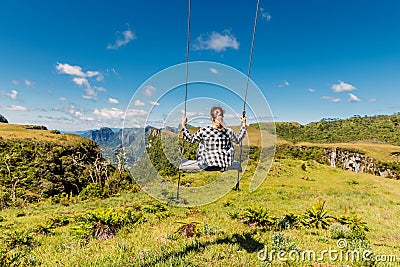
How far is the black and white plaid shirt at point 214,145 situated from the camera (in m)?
6.12

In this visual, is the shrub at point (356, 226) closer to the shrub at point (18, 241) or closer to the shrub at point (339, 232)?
the shrub at point (339, 232)

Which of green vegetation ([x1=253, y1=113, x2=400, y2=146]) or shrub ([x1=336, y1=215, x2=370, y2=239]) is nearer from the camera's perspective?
shrub ([x1=336, y1=215, x2=370, y2=239])

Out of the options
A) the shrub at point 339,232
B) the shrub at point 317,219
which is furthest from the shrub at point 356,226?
the shrub at point 317,219

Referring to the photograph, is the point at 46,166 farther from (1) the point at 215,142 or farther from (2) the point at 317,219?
(1) the point at 215,142

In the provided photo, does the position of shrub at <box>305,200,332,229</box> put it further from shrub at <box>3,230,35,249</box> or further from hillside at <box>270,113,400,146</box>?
hillside at <box>270,113,400,146</box>

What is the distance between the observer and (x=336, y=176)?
29.9 m

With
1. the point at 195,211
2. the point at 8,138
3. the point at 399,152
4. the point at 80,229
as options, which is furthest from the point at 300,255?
the point at 8,138

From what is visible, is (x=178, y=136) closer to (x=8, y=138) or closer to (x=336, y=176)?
(x=336, y=176)

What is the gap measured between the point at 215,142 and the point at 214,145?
→ 0.24 ft

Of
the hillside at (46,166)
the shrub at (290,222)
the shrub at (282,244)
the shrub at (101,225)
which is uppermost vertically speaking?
the shrub at (282,244)

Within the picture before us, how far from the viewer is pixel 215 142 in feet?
20.1

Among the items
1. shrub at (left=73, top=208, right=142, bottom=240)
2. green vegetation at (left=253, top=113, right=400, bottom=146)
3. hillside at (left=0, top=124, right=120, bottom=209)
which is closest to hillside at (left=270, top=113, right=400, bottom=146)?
green vegetation at (left=253, top=113, right=400, bottom=146)

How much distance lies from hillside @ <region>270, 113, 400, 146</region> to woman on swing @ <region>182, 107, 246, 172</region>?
102519 millimetres

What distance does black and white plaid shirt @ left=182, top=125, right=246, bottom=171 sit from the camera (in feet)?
20.1
